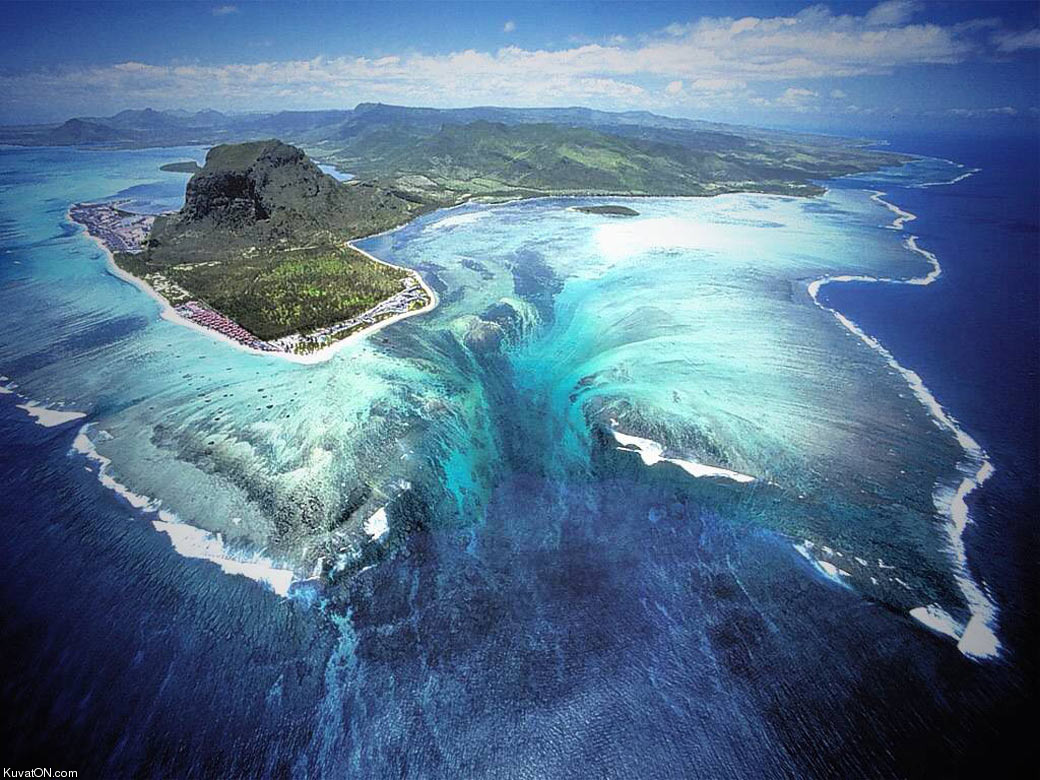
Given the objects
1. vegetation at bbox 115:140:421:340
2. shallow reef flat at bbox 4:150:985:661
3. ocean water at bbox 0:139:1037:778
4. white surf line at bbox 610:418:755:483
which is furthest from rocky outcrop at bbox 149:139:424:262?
white surf line at bbox 610:418:755:483

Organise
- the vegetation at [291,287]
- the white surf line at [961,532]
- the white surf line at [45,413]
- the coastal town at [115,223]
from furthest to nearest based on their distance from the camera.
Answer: the coastal town at [115,223] < the vegetation at [291,287] < the white surf line at [45,413] < the white surf line at [961,532]

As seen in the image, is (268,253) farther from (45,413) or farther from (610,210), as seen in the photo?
(610,210)

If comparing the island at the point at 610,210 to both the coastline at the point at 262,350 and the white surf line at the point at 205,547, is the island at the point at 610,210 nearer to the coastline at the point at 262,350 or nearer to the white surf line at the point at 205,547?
the coastline at the point at 262,350

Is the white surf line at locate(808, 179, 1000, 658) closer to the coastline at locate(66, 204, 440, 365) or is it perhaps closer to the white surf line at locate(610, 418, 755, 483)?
the white surf line at locate(610, 418, 755, 483)

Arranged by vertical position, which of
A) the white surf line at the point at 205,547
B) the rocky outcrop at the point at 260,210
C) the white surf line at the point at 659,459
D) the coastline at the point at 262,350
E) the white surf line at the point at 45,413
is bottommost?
the white surf line at the point at 205,547

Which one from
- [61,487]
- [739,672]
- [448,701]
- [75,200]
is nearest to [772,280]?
[739,672]

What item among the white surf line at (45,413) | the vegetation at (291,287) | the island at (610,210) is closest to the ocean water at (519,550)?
the white surf line at (45,413)

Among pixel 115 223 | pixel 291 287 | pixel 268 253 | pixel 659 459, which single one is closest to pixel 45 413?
pixel 291 287

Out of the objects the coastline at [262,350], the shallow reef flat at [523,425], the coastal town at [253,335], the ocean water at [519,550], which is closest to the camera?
the ocean water at [519,550]
